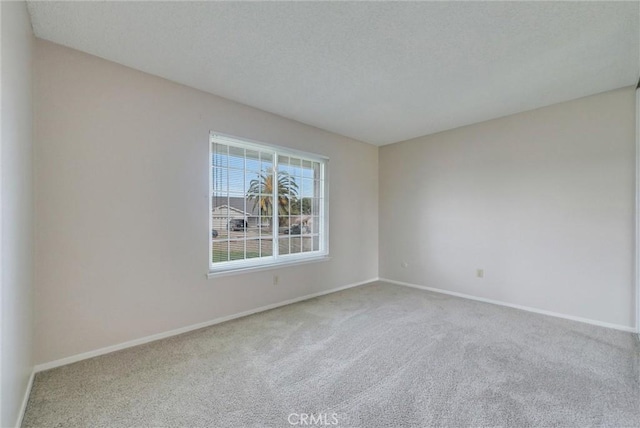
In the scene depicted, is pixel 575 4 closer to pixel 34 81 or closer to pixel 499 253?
pixel 499 253

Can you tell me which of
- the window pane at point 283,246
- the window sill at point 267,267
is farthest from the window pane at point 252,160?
the window sill at point 267,267

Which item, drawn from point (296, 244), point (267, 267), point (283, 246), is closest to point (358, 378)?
point (267, 267)

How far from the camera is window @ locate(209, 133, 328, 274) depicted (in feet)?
10.7

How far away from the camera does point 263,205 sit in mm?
3656

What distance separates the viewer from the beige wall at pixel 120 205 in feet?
7.17

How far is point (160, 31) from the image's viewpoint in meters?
2.06

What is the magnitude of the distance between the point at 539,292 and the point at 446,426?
2.78 meters

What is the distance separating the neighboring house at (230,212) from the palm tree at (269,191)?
92 millimetres

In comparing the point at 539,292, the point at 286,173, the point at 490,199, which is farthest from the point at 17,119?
the point at 539,292

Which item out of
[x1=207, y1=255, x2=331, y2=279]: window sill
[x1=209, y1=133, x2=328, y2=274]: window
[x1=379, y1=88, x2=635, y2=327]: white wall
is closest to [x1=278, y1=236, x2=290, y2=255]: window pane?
[x1=209, y1=133, x2=328, y2=274]: window

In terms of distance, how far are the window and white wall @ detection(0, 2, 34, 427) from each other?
1463 mm

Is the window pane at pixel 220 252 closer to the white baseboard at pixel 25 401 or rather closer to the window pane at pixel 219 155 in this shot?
the window pane at pixel 219 155

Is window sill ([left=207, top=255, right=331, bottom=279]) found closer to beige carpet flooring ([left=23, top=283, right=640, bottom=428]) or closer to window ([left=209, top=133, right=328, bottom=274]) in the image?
window ([left=209, top=133, right=328, bottom=274])

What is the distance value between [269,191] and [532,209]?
11.4 feet
